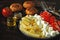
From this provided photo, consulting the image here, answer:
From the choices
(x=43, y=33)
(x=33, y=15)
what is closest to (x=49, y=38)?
(x=43, y=33)

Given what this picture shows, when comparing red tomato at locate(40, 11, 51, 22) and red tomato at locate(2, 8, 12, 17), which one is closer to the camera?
red tomato at locate(40, 11, 51, 22)

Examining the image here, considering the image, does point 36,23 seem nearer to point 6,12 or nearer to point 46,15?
→ point 46,15

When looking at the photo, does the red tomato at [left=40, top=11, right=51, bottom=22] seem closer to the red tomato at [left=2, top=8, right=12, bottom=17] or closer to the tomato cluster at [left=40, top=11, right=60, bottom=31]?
the tomato cluster at [left=40, top=11, right=60, bottom=31]

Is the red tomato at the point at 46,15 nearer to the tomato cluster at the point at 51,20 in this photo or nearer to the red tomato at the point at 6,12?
the tomato cluster at the point at 51,20

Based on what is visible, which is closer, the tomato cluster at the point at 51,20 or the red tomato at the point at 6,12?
the tomato cluster at the point at 51,20

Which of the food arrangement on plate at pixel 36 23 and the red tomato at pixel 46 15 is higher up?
the red tomato at pixel 46 15

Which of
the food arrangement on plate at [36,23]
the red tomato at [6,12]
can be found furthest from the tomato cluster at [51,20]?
the red tomato at [6,12]

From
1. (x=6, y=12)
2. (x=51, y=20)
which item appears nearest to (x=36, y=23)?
(x=51, y=20)

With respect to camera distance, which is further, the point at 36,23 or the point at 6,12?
the point at 6,12

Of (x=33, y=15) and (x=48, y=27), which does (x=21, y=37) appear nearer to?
(x=48, y=27)

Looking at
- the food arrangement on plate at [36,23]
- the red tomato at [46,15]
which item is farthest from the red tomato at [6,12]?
the red tomato at [46,15]

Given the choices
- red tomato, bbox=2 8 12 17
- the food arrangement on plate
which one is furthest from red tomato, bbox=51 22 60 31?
red tomato, bbox=2 8 12 17
